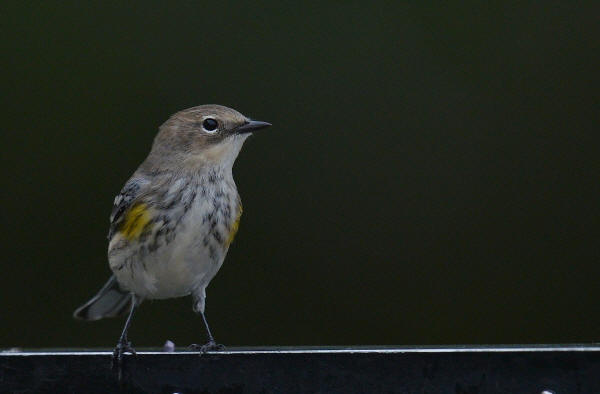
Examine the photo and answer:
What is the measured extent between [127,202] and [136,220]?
11 centimetres

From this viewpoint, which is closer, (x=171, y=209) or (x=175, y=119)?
(x=171, y=209)

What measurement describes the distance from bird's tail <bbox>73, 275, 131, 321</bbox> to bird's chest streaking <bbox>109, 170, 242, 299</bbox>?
475mm

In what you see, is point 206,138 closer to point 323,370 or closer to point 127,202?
point 127,202

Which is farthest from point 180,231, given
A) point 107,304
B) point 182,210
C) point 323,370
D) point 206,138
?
point 323,370

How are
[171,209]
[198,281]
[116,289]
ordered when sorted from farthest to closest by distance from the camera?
[116,289], [198,281], [171,209]

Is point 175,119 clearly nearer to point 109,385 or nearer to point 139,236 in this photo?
point 139,236

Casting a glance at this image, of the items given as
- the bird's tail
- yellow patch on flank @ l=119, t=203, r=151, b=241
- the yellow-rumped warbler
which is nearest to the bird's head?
the yellow-rumped warbler

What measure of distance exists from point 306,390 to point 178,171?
1629 millimetres

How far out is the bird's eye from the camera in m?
3.58

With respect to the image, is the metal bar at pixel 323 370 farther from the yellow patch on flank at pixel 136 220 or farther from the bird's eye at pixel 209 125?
the bird's eye at pixel 209 125

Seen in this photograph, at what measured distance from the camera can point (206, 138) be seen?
3600mm

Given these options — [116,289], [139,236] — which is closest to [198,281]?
[139,236]

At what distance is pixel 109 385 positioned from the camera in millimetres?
2131

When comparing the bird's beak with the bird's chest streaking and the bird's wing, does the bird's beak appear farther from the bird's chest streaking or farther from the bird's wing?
the bird's wing
